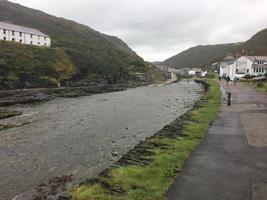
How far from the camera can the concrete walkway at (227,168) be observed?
32.1 ft

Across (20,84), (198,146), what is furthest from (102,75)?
(198,146)

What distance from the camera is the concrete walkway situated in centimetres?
980

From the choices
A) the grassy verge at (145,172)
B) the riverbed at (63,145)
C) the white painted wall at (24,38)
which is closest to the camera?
the grassy verge at (145,172)

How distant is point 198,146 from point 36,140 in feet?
45.0

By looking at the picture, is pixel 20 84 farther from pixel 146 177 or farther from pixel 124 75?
pixel 146 177

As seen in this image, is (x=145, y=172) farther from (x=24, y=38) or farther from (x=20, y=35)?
(x=24, y=38)

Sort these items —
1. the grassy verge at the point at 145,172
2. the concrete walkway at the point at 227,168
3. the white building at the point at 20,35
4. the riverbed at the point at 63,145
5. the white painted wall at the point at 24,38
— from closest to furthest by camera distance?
the concrete walkway at the point at 227,168, the grassy verge at the point at 145,172, the riverbed at the point at 63,145, the white building at the point at 20,35, the white painted wall at the point at 24,38

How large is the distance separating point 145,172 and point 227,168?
320cm

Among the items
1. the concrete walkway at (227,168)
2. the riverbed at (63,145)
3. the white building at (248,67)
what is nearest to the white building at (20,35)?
the white building at (248,67)

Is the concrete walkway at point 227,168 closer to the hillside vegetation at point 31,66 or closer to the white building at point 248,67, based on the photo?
the hillside vegetation at point 31,66

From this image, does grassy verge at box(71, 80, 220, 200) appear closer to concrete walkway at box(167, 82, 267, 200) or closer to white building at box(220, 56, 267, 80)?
concrete walkway at box(167, 82, 267, 200)

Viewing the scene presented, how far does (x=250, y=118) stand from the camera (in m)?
24.4

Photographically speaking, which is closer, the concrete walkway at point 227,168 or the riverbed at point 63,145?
the concrete walkway at point 227,168

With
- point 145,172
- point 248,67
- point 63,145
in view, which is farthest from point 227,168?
point 248,67
